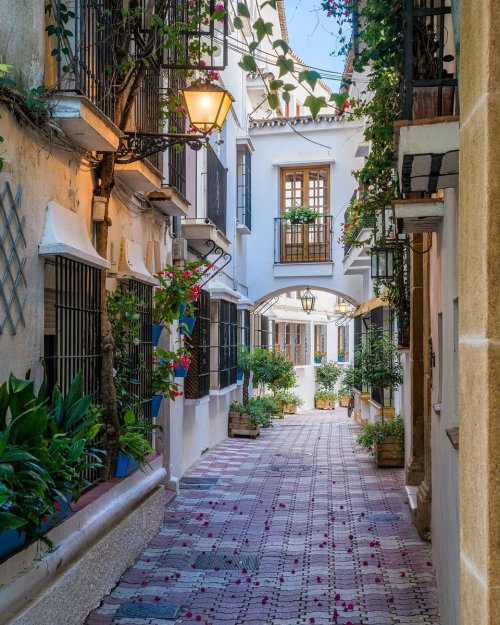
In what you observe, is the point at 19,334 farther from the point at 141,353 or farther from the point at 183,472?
the point at 183,472

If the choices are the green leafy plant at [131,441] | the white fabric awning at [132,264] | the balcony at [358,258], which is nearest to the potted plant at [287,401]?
the balcony at [358,258]

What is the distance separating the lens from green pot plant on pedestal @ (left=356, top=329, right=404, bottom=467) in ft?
40.7

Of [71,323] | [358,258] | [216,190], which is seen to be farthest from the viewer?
[358,258]

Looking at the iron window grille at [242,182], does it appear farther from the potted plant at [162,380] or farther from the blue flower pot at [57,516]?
the blue flower pot at [57,516]

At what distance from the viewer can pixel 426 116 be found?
430 cm

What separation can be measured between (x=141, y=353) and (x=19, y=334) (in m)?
3.12

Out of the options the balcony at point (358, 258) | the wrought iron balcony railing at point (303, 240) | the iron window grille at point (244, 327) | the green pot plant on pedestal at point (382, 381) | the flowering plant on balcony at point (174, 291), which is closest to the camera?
the flowering plant on balcony at point (174, 291)

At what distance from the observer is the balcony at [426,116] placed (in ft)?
12.5

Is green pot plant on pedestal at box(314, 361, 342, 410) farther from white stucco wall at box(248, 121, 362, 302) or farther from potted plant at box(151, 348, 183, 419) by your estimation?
potted plant at box(151, 348, 183, 419)

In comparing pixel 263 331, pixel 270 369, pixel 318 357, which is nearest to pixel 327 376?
pixel 318 357

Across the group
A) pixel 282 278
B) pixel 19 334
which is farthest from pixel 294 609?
pixel 282 278

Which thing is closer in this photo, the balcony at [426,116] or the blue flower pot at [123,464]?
the balcony at [426,116]

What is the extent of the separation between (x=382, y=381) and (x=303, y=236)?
8034 millimetres

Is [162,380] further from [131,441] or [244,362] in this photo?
[244,362]
